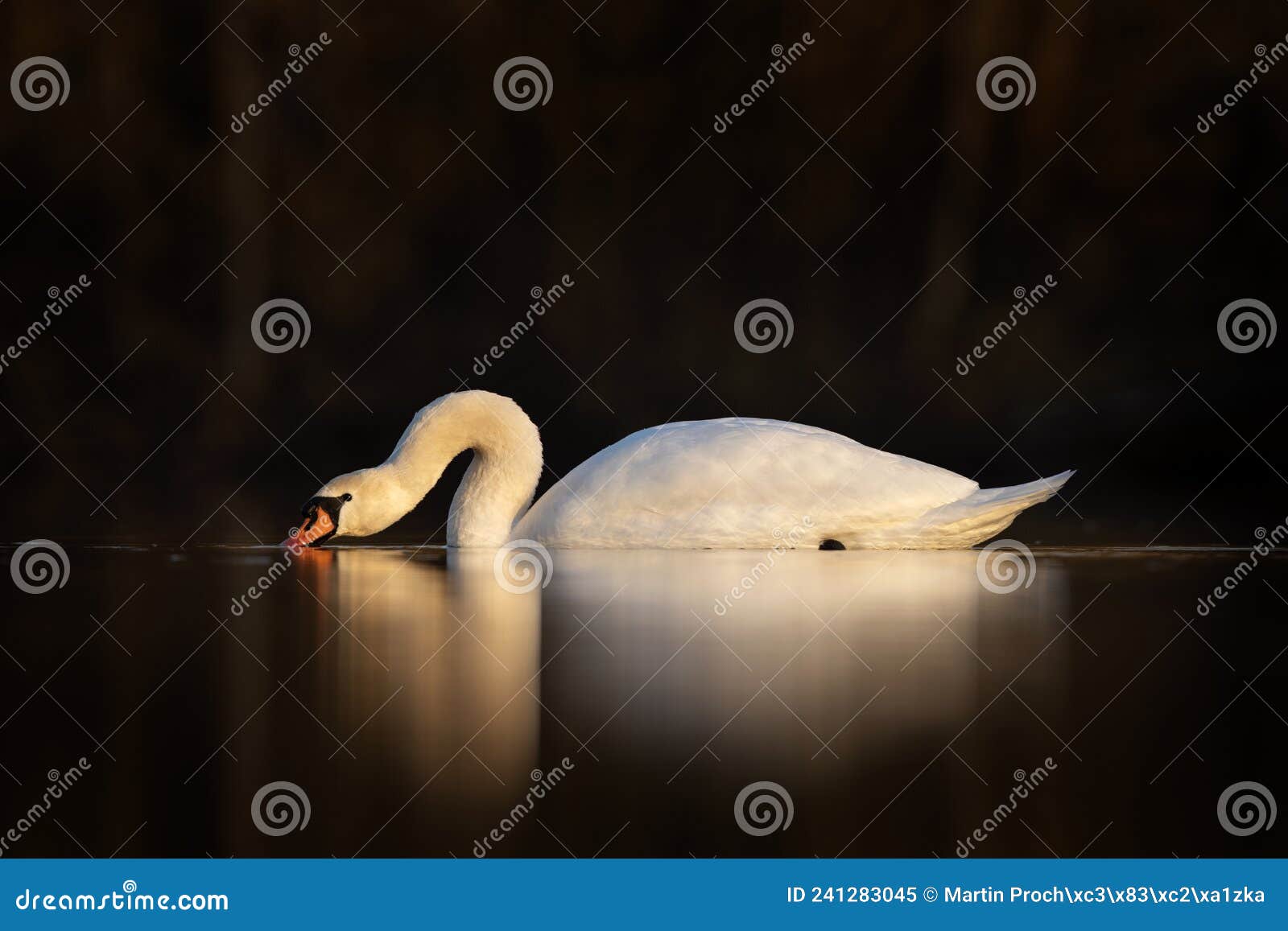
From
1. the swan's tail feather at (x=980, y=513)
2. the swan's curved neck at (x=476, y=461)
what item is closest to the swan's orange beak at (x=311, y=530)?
the swan's curved neck at (x=476, y=461)

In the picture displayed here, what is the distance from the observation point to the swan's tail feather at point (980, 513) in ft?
25.9

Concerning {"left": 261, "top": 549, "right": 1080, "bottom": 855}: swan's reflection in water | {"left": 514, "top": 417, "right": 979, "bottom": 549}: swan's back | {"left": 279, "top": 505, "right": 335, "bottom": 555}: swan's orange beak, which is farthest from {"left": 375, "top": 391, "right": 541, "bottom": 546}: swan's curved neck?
{"left": 261, "top": 549, "right": 1080, "bottom": 855}: swan's reflection in water

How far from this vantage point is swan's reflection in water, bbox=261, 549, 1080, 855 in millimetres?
3357

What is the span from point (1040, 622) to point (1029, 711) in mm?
1508

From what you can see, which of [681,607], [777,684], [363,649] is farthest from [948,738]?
[681,607]

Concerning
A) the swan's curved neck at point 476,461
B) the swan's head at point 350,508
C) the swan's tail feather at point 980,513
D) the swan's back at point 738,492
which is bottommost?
the swan's head at point 350,508

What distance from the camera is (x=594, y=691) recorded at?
4.34 m

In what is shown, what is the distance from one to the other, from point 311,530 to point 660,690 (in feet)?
13.7

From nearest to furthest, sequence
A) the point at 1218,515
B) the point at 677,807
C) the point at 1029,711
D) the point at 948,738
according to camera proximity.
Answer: the point at 677,807 < the point at 948,738 < the point at 1029,711 < the point at 1218,515

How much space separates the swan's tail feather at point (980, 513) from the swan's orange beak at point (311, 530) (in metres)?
2.69

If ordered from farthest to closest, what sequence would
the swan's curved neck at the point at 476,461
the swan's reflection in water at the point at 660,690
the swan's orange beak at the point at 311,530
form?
the swan's curved neck at the point at 476,461 < the swan's orange beak at the point at 311,530 < the swan's reflection in water at the point at 660,690

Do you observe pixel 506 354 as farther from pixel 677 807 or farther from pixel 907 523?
pixel 677 807

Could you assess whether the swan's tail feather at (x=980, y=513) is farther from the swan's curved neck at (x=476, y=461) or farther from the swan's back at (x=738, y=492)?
the swan's curved neck at (x=476, y=461)

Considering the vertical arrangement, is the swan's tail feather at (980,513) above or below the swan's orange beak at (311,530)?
above
